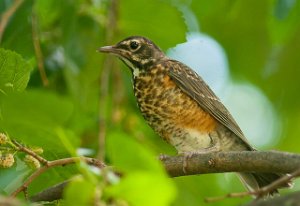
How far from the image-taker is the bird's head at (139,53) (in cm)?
651

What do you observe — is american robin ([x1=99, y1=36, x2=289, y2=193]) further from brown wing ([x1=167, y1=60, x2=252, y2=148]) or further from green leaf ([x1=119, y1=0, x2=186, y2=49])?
green leaf ([x1=119, y1=0, x2=186, y2=49])

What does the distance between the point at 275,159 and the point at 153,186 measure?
1.56m

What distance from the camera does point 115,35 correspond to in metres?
6.96

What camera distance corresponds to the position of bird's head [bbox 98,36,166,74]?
6512 mm

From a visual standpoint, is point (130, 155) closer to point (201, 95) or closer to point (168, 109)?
point (168, 109)

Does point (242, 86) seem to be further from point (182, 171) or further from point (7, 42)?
point (182, 171)

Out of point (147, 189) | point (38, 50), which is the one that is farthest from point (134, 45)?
point (147, 189)

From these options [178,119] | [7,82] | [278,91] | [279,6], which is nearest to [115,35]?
[178,119]

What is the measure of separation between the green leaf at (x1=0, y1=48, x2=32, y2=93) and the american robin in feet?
6.74

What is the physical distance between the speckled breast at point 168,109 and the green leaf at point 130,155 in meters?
3.62

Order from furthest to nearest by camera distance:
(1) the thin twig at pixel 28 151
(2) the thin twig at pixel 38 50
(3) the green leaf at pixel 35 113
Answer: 1. (2) the thin twig at pixel 38 50
2. (1) the thin twig at pixel 28 151
3. (3) the green leaf at pixel 35 113

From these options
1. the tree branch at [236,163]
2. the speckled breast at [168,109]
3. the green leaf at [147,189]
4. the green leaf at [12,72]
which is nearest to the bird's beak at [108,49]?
the speckled breast at [168,109]

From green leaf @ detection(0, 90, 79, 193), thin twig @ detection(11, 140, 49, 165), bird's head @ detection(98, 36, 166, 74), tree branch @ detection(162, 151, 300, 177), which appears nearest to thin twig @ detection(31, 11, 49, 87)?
bird's head @ detection(98, 36, 166, 74)

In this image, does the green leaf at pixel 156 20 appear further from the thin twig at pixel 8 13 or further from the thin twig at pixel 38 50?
the thin twig at pixel 8 13
